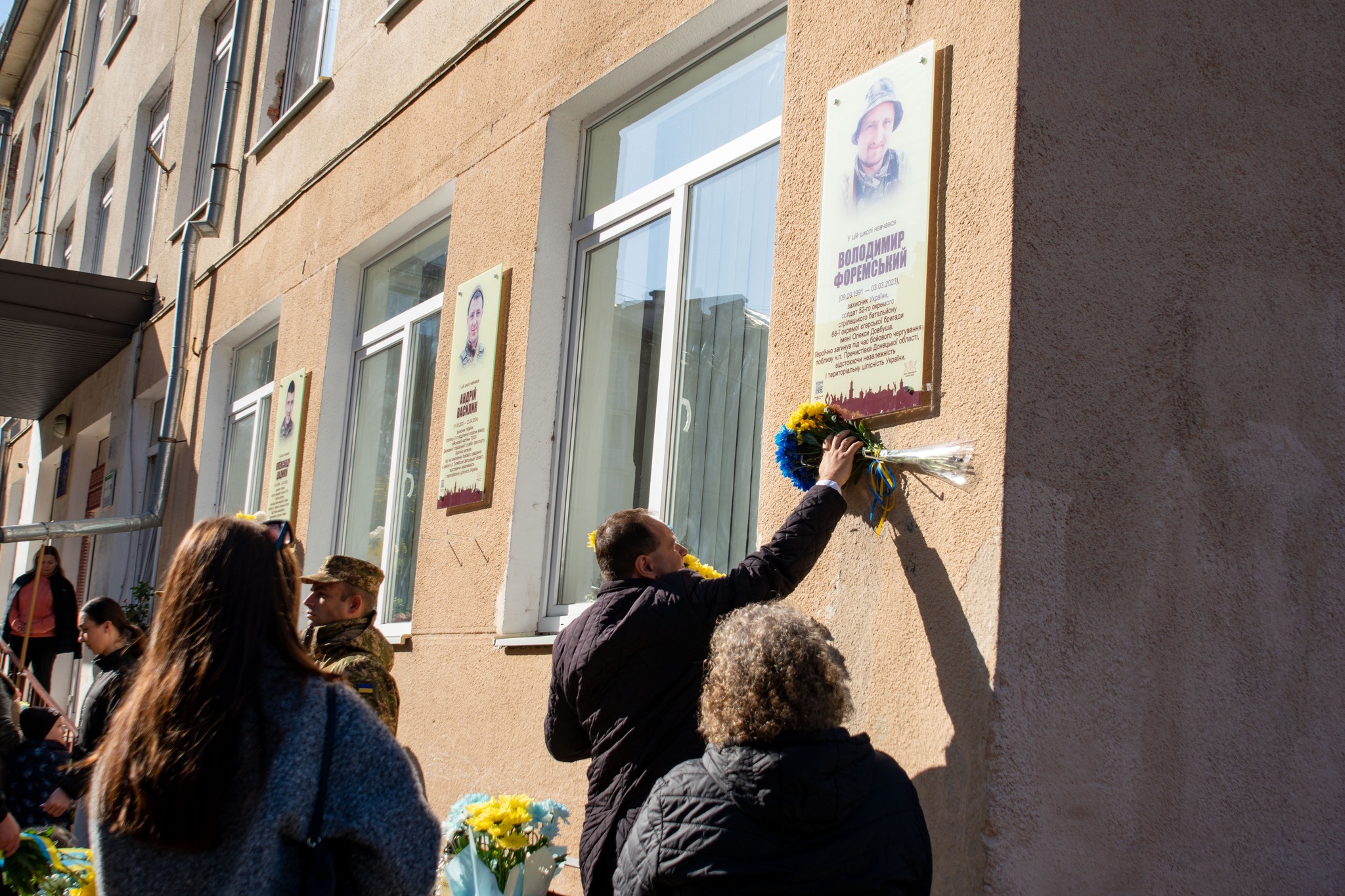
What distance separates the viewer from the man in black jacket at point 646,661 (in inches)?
124

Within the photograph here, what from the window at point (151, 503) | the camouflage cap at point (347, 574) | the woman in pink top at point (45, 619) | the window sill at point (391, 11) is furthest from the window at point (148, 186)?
the camouflage cap at point (347, 574)

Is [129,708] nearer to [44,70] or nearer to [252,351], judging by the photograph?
[252,351]

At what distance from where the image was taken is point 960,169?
3.38m

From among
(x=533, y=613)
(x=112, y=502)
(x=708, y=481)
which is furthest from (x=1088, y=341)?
(x=112, y=502)

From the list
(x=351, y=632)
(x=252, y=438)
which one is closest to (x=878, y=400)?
(x=351, y=632)

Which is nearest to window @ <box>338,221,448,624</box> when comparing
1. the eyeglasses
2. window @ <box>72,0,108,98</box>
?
the eyeglasses

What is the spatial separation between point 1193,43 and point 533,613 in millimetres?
3274

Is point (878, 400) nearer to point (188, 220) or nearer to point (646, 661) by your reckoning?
point (646, 661)

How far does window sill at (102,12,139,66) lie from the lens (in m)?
13.9

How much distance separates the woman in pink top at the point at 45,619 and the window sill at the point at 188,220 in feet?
9.47

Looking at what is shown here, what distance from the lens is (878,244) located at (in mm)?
3555

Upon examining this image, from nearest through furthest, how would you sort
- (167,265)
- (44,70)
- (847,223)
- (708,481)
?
(847,223)
(708,481)
(167,265)
(44,70)

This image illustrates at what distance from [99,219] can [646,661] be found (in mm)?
14170

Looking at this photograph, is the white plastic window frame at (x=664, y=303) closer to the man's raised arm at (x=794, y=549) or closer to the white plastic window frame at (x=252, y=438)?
the man's raised arm at (x=794, y=549)
